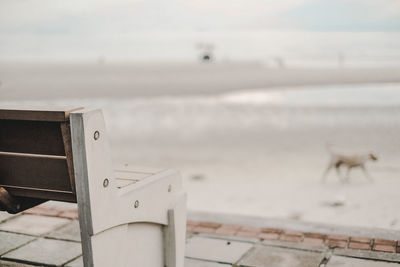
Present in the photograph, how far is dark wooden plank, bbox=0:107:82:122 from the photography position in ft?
6.28

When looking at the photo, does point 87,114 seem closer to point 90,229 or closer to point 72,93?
point 90,229

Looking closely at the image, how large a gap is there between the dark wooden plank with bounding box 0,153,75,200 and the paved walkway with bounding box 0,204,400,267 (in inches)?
44.3

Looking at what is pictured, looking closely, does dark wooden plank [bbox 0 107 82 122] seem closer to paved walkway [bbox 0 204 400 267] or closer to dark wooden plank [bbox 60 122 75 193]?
dark wooden plank [bbox 60 122 75 193]

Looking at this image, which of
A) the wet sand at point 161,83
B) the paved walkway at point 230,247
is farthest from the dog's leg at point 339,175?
the wet sand at point 161,83

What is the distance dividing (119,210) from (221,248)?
5.06ft

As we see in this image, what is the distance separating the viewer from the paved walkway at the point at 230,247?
3271mm

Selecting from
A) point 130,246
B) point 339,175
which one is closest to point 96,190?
point 130,246

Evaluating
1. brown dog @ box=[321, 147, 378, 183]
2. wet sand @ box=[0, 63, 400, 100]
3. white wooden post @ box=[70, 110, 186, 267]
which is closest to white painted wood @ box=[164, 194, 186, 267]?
white wooden post @ box=[70, 110, 186, 267]

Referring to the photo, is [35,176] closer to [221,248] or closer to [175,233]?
[175,233]

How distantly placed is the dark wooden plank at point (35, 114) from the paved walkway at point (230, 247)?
1535 mm

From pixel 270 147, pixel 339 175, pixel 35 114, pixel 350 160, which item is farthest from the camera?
pixel 270 147

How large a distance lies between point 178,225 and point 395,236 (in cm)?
189

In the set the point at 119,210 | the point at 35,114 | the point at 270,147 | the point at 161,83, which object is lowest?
the point at 119,210

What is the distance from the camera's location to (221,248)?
355cm
